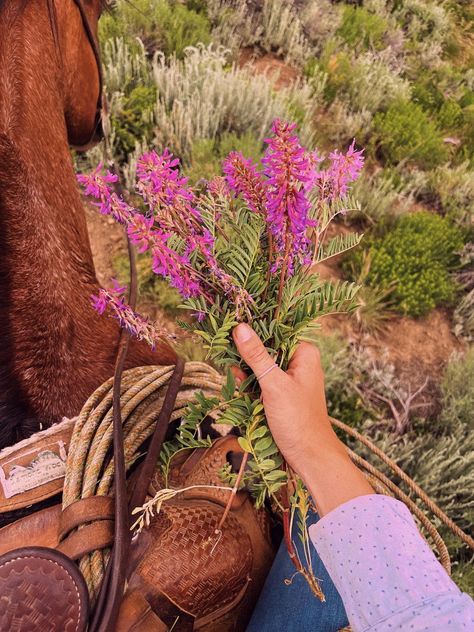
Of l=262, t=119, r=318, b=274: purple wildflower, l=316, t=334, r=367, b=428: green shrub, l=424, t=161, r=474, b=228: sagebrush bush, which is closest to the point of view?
l=262, t=119, r=318, b=274: purple wildflower

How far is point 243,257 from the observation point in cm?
93

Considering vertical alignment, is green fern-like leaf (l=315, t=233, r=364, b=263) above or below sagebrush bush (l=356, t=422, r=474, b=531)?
above

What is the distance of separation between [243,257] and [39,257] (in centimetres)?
57

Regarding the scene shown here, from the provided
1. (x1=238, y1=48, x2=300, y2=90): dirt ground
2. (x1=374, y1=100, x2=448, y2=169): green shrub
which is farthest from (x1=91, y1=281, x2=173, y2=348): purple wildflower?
(x1=238, y1=48, x2=300, y2=90): dirt ground

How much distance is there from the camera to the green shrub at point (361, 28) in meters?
5.06

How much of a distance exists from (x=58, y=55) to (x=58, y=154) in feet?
1.42

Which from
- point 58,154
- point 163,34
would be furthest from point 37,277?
point 163,34

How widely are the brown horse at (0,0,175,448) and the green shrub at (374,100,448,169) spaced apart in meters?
3.39

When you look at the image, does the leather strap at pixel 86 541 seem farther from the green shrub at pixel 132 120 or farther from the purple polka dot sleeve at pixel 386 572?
the green shrub at pixel 132 120

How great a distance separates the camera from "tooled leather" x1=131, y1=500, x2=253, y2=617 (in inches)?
37.7

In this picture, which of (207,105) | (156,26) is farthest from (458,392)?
(156,26)

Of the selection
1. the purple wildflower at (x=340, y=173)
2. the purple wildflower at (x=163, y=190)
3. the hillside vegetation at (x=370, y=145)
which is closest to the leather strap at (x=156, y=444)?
the purple wildflower at (x=163, y=190)

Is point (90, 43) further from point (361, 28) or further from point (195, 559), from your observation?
point (361, 28)

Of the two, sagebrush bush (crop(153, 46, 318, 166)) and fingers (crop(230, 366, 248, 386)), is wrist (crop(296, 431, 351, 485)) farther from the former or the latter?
sagebrush bush (crop(153, 46, 318, 166))
